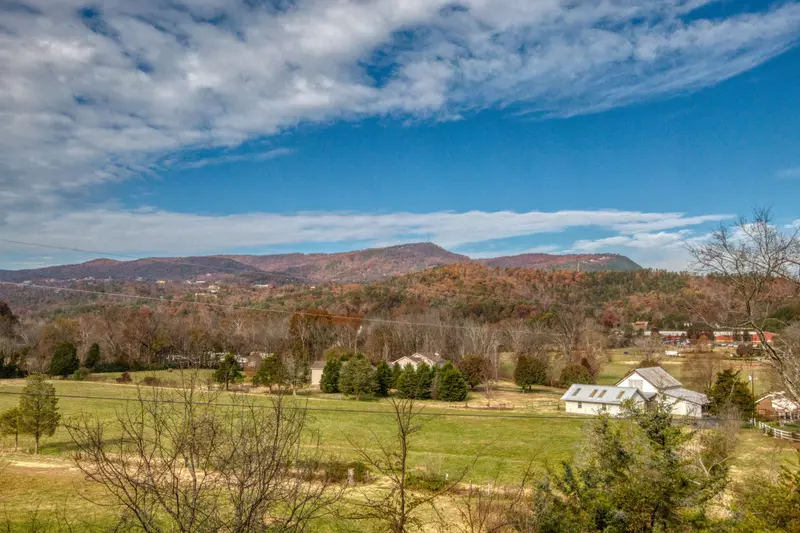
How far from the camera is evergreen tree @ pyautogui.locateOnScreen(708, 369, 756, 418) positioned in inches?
1202

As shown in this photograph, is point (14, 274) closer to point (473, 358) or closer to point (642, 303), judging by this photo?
point (473, 358)

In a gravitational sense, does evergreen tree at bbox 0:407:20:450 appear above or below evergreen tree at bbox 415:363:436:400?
above

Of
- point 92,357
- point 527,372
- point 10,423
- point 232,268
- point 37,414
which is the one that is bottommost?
point 527,372

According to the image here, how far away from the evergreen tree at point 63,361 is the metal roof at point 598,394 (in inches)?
1595

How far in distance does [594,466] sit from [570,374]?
35731 millimetres

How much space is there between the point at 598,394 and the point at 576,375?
7.92 m

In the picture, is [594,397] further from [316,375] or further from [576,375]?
[316,375]

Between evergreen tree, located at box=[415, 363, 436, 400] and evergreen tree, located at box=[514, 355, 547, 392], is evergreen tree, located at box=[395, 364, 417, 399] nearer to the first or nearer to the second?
evergreen tree, located at box=[415, 363, 436, 400]

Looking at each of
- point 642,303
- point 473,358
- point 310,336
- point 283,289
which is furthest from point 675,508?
point 283,289

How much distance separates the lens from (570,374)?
43656 millimetres

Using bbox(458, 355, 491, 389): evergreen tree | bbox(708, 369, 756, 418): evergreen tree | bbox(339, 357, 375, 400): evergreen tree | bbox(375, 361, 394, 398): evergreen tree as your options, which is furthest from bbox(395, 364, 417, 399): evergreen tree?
bbox(708, 369, 756, 418): evergreen tree

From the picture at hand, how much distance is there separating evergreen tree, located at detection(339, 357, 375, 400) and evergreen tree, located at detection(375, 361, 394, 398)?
0.53m

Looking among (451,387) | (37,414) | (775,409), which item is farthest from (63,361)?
(775,409)

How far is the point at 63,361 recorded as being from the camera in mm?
42344
